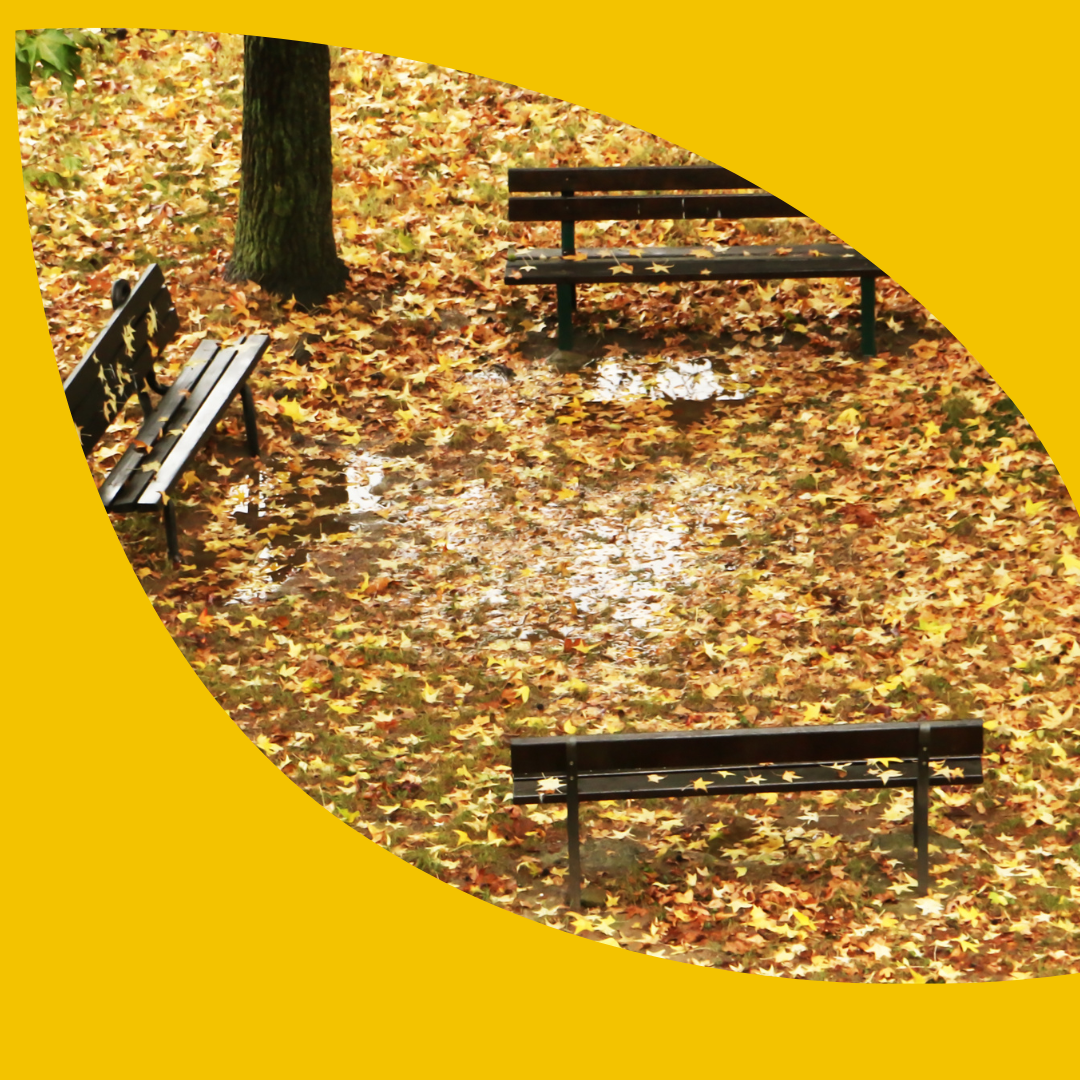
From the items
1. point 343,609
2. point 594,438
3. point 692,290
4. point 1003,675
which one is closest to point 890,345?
point 692,290

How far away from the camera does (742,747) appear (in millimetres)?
5879

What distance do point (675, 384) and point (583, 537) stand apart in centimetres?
162

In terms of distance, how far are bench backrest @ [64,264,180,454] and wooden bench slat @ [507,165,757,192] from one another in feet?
8.28

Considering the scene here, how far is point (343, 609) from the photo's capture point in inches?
287

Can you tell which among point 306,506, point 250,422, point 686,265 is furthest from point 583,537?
point 686,265

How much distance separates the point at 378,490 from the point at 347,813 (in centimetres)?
229

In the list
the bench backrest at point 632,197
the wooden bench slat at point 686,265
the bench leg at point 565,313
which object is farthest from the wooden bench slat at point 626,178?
the bench leg at point 565,313

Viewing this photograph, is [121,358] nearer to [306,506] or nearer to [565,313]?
[306,506]

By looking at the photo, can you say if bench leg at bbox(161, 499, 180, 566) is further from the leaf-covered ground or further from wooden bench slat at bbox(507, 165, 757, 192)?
wooden bench slat at bbox(507, 165, 757, 192)

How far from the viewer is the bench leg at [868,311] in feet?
30.1

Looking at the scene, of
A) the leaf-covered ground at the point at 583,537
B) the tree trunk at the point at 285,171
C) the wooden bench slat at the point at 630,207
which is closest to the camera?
the leaf-covered ground at the point at 583,537

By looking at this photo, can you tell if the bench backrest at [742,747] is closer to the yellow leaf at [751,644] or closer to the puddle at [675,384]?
the yellow leaf at [751,644]

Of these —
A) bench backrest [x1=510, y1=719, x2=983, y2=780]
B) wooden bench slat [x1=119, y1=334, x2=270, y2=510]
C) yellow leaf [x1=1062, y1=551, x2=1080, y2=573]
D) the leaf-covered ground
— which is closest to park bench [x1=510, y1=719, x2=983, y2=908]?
bench backrest [x1=510, y1=719, x2=983, y2=780]

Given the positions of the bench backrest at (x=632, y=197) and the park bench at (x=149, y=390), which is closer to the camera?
the park bench at (x=149, y=390)
